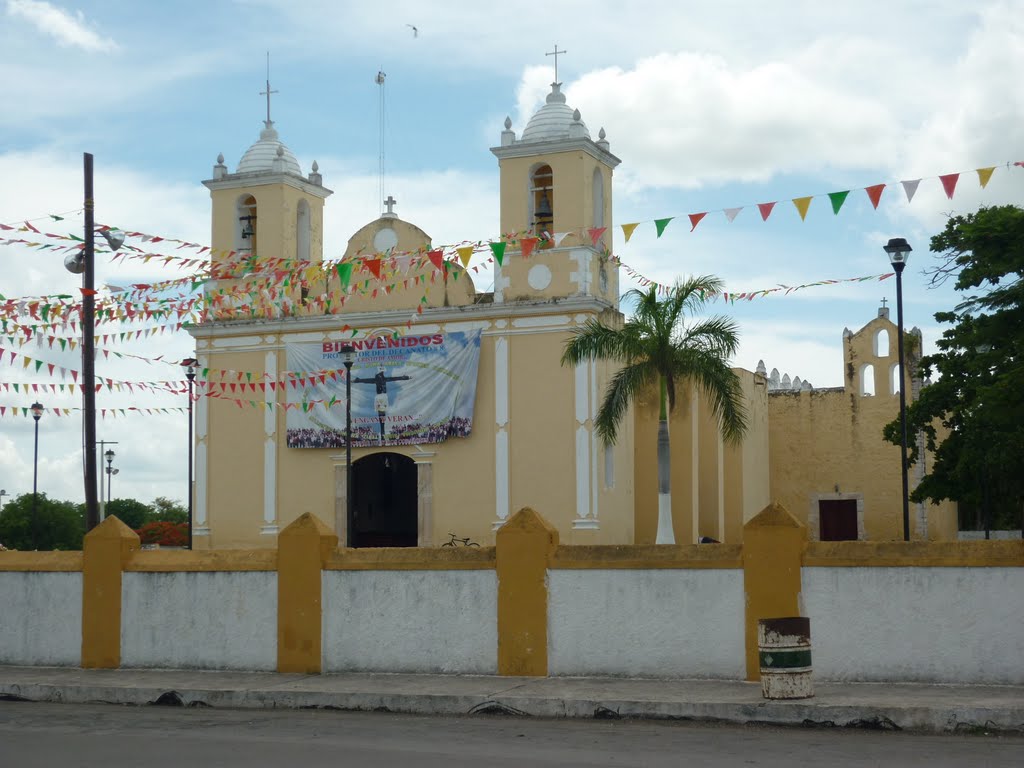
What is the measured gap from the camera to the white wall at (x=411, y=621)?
15.5 metres

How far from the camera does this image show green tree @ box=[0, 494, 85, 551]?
179ft

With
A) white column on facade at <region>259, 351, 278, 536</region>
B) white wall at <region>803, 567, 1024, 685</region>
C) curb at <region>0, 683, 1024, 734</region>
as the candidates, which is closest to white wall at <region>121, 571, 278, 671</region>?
curb at <region>0, 683, 1024, 734</region>

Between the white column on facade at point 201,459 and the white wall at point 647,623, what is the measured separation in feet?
61.5

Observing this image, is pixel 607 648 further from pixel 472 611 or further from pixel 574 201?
pixel 574 201

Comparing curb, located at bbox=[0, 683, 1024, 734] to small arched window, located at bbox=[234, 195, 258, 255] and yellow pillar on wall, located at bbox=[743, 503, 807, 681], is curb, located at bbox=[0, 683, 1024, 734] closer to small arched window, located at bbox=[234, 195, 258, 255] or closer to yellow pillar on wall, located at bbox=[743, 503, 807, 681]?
yellow pillar on wall, located at bbox=[743, 503, 807, 681]

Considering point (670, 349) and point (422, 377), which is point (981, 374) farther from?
point (422, 377)

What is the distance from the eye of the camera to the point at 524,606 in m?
15.3

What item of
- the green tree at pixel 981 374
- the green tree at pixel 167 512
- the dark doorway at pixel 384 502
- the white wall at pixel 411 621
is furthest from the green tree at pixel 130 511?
the white wall at pixel 411 621

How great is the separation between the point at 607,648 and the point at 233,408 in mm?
19286

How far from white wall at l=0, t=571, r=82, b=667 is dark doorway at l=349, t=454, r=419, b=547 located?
46.9 ft

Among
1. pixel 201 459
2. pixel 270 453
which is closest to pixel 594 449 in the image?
pixel 270 453

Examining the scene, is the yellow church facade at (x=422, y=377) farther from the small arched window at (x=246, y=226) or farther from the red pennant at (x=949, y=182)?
the red pennant at (x=949, y=182)

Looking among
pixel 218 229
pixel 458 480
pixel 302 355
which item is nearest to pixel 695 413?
pixel 458 480

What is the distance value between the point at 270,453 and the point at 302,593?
15.9m
